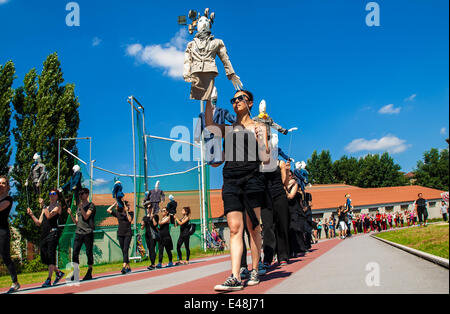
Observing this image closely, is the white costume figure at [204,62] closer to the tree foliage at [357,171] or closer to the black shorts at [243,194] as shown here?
the black shorts at [243,194]

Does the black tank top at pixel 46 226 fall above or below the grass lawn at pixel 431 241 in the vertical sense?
above

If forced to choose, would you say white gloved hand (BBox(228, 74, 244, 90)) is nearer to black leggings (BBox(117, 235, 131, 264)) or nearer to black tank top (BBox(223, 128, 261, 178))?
black tank top (BBox(223, 128, 261, 178))

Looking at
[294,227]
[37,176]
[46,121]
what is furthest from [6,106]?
[294,227]

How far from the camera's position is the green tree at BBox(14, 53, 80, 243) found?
27062mm

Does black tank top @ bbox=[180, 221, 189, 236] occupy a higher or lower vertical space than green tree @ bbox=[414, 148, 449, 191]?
lower

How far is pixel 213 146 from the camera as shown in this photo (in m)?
4.50

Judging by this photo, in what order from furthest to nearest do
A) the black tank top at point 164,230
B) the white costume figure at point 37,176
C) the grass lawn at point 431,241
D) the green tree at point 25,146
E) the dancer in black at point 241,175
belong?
the green tree at point 25,146
the black tank top at point 164,230
the white costume figure at point 37,176
the grass lawn at point 431,241
the dancer in black at point 241,175

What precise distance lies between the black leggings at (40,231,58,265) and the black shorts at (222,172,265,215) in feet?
16.9

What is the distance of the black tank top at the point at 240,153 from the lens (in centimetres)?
439

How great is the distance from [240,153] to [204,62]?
50.0 inches

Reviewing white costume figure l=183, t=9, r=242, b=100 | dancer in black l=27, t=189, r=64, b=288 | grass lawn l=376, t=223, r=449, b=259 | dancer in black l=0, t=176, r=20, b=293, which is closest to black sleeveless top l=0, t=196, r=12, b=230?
dancer in black l=0, t=176, r=20, b=293

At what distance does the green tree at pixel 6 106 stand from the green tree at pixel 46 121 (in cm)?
70

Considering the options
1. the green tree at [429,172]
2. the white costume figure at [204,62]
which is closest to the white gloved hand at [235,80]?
the white costume figure at [204,62]
